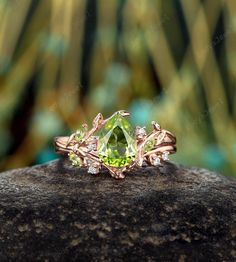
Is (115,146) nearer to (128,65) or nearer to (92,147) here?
(92,147)

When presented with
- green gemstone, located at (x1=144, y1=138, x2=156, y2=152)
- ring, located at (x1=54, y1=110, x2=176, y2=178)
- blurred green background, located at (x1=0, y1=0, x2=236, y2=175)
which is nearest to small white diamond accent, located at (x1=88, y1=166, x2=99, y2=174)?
ring, located at (x1=54, y1=110, x2=176, y2=178)

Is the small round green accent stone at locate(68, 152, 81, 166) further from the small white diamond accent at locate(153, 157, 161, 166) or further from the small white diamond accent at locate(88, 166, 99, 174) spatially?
the small white diamond accent at locate(153, 157, 161, 166)

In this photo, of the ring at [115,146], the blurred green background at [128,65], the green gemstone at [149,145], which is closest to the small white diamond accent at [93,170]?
the ring at [115,146]

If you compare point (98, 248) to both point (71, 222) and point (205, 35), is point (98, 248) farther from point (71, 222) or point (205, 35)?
point (205, 35)

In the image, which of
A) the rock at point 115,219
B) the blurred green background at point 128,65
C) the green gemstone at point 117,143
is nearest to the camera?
the rock at point 115,219

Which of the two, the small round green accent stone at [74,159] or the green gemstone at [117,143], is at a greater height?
the green gemstone at [117,143]

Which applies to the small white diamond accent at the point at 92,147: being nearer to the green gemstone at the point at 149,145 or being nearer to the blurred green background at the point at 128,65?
the green gemstone at the point at 149,145

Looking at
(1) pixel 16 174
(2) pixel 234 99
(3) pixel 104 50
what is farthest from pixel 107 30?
(1) pixel 16 174

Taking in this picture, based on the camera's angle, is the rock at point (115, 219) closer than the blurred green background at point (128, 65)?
Yes

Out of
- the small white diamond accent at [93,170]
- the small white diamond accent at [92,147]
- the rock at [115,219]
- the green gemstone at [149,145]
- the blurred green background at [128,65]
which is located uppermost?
the blurred green background at [128,65]
